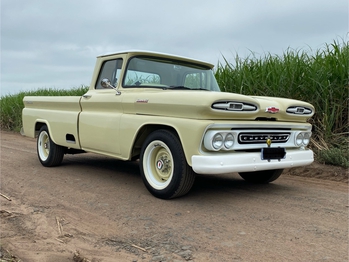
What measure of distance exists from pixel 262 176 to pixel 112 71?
8.55ft

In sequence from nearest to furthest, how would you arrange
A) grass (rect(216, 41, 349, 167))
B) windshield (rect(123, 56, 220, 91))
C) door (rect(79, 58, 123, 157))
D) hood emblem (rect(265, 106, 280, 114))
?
hood emblem (rect(265, 106, 280, 114)) → door (rect(79, 58, 123, 157)) → windshield (rect(123, 56, 220, 91)) → grass (rect(216, 41, 349, 167))

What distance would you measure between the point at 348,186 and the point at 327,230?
2.06 metres

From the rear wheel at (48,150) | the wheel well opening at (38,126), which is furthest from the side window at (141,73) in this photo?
the wheel well opening at (38,126)

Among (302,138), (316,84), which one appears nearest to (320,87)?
(316,84)

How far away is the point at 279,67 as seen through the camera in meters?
7.14

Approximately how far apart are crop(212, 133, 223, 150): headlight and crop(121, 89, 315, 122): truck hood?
0.18 m

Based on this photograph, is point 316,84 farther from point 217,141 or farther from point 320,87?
point 217,141

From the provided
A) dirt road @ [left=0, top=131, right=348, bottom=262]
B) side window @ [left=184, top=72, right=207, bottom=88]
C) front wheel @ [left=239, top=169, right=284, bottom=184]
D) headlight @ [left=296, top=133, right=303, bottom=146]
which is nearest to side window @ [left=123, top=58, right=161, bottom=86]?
side window @ [left=184, top=72, right=207, bottom=88]

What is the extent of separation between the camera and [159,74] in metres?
5.08

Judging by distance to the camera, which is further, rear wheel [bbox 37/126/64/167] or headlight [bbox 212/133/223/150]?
rear wheel [bbox 37/126/64/167]

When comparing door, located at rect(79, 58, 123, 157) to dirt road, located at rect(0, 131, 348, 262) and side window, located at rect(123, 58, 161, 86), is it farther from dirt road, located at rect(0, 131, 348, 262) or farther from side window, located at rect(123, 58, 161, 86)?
dirt road, located at rect(0, 131, 348, 262)

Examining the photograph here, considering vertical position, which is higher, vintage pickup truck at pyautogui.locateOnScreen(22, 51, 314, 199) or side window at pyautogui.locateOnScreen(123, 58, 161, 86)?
side window at pyautogui.locateOnScreen(123, 58, 161, 86)

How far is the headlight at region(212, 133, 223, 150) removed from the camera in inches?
146

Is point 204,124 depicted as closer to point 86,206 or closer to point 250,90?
point 86,206
